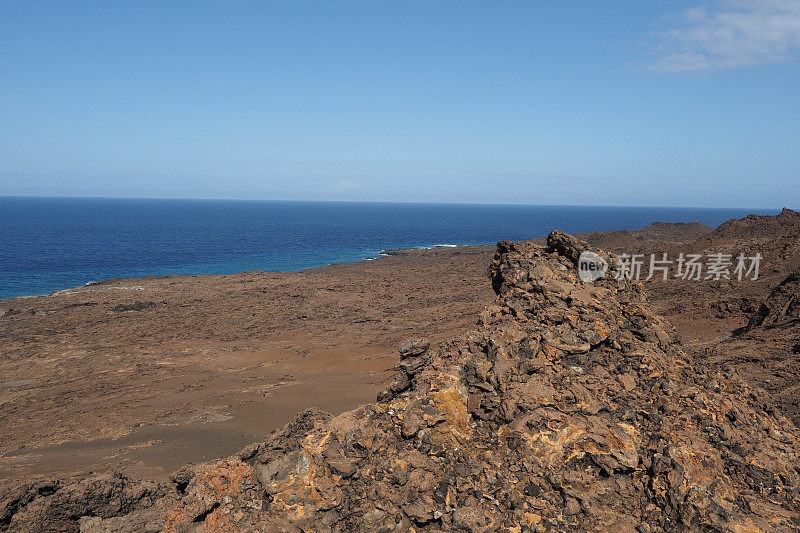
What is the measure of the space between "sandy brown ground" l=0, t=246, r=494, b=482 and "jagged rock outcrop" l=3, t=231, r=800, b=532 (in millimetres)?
5769

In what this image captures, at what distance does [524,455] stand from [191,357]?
17259 mm

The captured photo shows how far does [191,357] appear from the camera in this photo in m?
20.0

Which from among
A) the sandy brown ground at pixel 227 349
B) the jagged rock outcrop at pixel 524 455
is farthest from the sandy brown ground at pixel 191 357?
the jagged rock outcrop at pixel 524 455

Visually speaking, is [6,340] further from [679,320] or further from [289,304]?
[679,320]

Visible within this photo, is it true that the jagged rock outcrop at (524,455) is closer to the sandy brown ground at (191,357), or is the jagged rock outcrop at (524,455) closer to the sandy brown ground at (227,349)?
the sandy brown ground at (227,349)

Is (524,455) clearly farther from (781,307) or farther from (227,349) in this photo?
(227,349)

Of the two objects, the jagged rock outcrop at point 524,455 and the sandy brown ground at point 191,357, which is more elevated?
the jagged rock outcrop at point 524,455

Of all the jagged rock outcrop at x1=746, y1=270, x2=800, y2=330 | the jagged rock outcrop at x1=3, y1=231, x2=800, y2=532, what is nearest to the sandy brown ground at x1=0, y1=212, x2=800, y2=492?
the jagged rock outcrop at x1=746, y1=270, x2=800, y2=330

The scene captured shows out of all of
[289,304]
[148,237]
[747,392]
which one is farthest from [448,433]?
[148,237]

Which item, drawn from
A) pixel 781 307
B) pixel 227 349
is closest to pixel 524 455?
pixel 781 307

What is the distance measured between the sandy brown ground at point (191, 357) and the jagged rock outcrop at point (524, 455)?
18.9ft

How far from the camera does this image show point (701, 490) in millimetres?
5680

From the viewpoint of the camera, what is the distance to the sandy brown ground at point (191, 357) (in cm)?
1232

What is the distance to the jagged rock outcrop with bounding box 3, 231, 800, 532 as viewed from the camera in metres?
5.59
